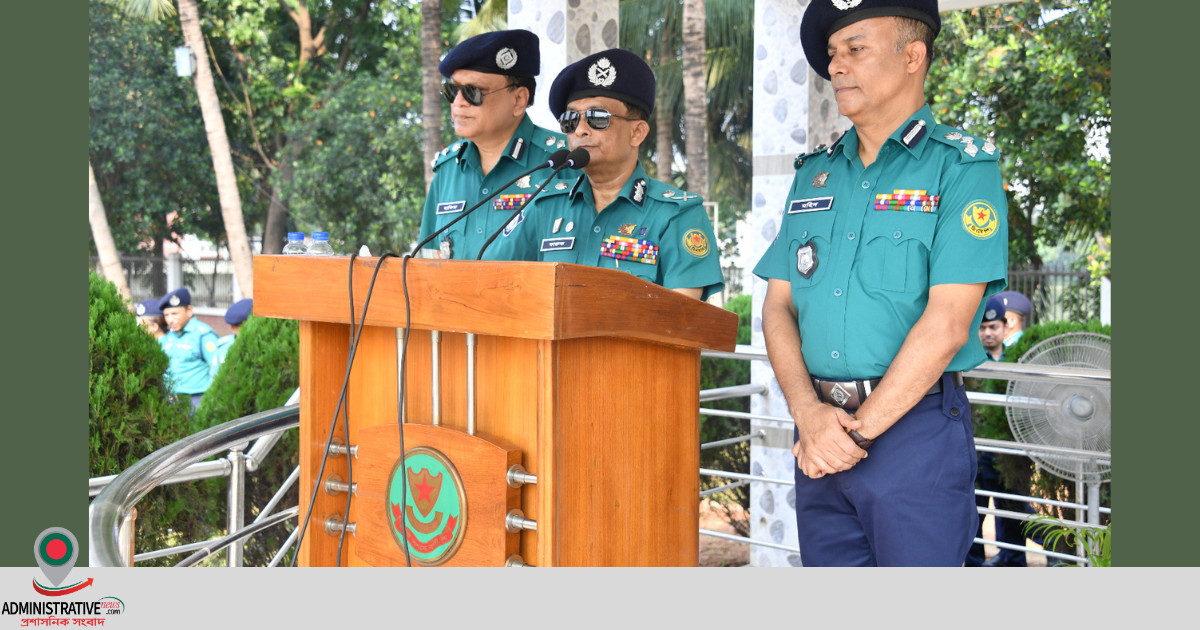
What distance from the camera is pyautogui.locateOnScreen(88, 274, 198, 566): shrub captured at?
3.98 metres

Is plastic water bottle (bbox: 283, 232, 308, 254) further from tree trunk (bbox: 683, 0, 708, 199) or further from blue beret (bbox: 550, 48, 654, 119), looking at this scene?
tree trunk (bbox: 683, 0, 708, 199)

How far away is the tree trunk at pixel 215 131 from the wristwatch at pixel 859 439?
38.1 ft

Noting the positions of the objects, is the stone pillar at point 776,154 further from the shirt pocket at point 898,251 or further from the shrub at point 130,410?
the shrub at point 130,410

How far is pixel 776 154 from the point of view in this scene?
4367 mm

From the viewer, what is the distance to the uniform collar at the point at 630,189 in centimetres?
254

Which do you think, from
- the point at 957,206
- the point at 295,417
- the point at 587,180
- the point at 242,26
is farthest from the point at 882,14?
the point at 242,26

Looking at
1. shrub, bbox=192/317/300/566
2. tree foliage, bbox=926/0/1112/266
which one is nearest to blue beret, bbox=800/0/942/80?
shrub, bbox=192/317/300/566

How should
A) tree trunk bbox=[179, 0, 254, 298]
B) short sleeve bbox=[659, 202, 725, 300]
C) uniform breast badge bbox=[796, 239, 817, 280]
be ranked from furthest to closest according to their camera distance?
tree trunk bbox=[179, 0, 254, 298]
short sleeve bbox=[659, 202, 725, 300]
uniform breast badge bbox=[796, 239, 817, 280]

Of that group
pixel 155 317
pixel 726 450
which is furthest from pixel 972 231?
pixel 155 317

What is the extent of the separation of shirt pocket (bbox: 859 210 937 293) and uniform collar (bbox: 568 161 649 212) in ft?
2.46

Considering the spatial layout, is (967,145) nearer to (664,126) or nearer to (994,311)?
(994,311)

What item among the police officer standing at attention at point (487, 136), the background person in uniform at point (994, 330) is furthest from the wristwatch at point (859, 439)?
the background person in uniform at point (994, 330)

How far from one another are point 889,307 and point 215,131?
12.2 metres

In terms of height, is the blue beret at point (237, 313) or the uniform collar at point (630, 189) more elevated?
the uniform collar at point (630, 189)
